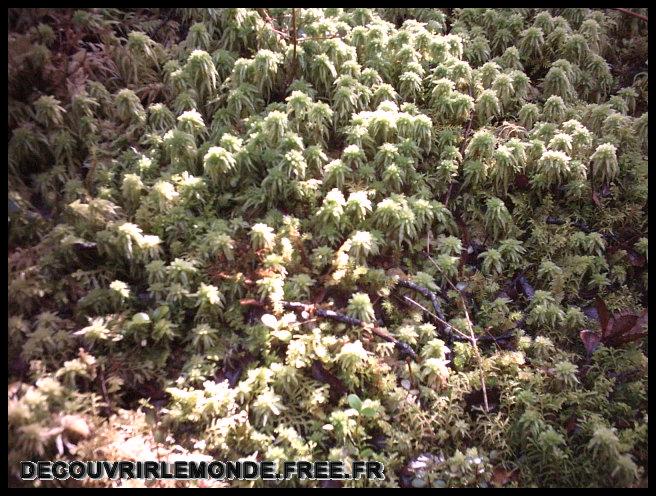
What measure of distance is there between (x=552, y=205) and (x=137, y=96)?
367 centimetres

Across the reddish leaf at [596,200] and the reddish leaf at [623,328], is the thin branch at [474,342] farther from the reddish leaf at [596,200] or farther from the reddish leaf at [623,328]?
the reddish leaf at [596,200]

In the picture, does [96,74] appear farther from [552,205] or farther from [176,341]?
[552,205]

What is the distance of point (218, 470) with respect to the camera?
9.20ft

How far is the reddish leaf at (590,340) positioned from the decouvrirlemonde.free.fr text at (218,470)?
5.69ft

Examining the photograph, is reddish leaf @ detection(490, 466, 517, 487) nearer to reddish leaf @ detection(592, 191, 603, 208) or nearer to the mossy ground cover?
the mossy ground cover

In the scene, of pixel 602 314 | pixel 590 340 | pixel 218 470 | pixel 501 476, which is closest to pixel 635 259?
pixel 602 314

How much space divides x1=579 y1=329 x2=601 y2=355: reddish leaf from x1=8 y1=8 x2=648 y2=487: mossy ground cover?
0.06 feet

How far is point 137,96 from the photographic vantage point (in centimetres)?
404

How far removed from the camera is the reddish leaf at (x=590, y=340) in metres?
3.38

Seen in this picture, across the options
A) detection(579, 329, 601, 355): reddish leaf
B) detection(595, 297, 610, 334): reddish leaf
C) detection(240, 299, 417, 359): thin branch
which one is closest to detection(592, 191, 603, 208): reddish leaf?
detection(595, 297, 610, 334): reddish leaf

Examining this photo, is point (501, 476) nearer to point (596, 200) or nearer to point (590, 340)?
point (590, 340)

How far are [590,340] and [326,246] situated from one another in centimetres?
203

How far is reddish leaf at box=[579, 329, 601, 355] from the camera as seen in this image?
3.38m
